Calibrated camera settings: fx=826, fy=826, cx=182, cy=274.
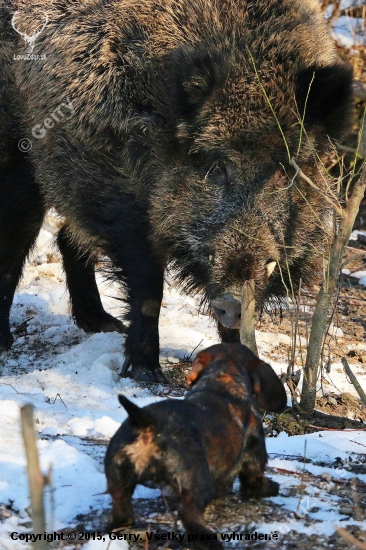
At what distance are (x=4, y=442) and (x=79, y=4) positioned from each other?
3861 mm

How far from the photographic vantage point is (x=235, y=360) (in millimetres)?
3273

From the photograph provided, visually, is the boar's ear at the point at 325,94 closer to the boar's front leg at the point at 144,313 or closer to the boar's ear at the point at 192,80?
the boar's ear at the point at 192,80

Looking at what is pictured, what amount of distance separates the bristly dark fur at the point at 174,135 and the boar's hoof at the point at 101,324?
0.79m

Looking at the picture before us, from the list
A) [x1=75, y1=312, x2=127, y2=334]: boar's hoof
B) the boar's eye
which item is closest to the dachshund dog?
the boar's eye

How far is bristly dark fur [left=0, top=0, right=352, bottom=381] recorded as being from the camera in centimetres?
515

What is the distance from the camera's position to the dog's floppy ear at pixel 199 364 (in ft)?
10.9

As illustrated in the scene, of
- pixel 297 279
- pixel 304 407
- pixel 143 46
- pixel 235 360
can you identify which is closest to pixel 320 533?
pixel 235 360

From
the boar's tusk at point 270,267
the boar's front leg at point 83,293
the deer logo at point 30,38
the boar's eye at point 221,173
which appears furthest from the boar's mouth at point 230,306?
the deer logo at point 30,38

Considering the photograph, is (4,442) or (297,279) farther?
(297,279)

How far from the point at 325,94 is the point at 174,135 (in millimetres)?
1016

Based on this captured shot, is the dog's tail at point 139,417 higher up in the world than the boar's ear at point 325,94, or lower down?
lower down

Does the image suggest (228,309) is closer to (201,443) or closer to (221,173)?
(221,173)

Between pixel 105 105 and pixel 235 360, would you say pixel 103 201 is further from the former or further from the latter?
pixel 235 360

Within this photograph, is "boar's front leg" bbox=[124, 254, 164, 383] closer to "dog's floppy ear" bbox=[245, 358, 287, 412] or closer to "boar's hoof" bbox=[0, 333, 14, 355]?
"boar's hoof" bbox=[0, 333, 14, 355]
